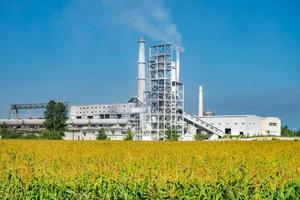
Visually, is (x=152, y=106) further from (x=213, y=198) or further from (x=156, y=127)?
(x=213, y=198)

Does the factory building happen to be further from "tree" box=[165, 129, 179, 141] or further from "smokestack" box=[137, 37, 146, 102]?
"tree" box=[165, 129, 179, 141]

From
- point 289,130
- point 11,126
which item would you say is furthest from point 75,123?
point 289,130

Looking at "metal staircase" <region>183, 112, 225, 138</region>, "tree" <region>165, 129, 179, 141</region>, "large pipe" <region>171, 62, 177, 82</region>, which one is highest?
"large pipe" <region>171, 62, 177, 82</region>

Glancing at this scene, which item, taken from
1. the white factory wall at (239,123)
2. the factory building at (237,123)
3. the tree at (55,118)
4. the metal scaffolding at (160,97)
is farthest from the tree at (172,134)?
the white factory wall at (239,123)

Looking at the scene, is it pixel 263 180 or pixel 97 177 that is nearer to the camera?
pixel 263 180

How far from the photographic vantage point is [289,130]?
12812 centimetres

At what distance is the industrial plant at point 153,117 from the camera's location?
8388cm

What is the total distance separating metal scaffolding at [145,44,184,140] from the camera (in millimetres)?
83000

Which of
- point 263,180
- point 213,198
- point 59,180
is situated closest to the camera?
point 213,198

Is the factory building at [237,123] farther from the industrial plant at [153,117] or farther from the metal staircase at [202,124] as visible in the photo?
the metal staircase at [202,124]

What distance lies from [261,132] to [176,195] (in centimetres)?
10608

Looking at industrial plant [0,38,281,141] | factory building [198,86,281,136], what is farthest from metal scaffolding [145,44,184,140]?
factory building [198,86,281,136]

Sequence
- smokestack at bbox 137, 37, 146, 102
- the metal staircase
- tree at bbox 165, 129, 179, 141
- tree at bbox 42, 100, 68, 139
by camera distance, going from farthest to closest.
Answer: the metal staircase, smokestack at bbox 137, 37, 146, 102, tree at bbox 42, 100, 68, 139, tree at bbox 165, 129, 179, 141

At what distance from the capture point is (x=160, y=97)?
83.7 metres
